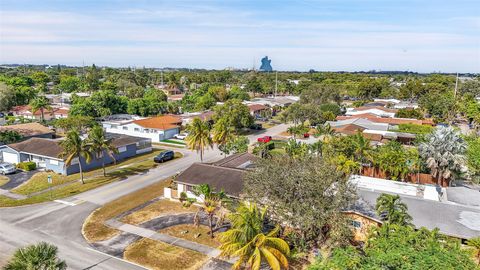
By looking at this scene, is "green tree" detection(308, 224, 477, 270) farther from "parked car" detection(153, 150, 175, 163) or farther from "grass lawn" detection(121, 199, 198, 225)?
"parked car" detection(153, 150, 175, 163)

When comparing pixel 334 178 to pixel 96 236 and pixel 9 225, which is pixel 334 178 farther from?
pixel 9 225

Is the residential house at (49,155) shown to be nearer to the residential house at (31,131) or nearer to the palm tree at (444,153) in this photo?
the residential house at (31,131)

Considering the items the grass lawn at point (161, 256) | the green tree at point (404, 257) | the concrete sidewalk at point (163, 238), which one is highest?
the green tree at point (404, 257)

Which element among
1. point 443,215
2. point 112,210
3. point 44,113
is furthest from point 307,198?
point 44,113

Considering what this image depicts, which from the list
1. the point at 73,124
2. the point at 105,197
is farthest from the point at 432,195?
the point at 73,124

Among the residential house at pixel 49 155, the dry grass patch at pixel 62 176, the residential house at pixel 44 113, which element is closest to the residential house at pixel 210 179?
the dry grass patch at pixel 62 176

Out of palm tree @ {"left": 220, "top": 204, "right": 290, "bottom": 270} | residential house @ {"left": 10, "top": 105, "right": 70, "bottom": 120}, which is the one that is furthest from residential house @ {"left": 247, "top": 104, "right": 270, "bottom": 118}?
palm tree @ {"left": 220, "top": 204, "right": 290, "bottom": 270}
